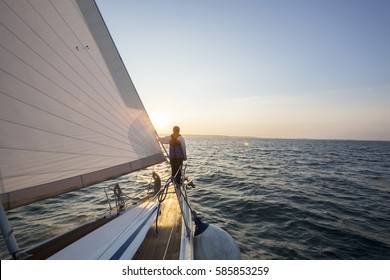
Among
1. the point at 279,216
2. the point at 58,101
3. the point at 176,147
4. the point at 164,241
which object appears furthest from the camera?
the point at 279,216

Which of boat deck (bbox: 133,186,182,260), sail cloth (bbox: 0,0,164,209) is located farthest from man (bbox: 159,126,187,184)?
sail cloth (bbox: 0,0,164,209)

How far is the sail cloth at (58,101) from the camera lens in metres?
2.85

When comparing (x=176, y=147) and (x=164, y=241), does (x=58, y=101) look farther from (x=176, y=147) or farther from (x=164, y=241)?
(x=176, y=147)

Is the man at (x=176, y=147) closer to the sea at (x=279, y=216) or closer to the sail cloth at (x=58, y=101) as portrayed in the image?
the sea at (x=279, y=216)

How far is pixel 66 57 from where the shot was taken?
3.46 metres

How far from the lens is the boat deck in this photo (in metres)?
3.60

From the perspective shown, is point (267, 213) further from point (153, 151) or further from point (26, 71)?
point (26, 71)

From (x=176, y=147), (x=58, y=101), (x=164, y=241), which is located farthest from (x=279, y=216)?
(x=58, y=101)

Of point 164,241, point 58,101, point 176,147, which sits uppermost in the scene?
point 58,101

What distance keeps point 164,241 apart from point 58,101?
327 cm

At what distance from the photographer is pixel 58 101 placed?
340cm

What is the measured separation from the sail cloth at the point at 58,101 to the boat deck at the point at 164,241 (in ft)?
5.23

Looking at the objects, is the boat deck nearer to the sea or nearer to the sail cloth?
the sail cloth

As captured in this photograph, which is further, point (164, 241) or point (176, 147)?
point (176, 147)
